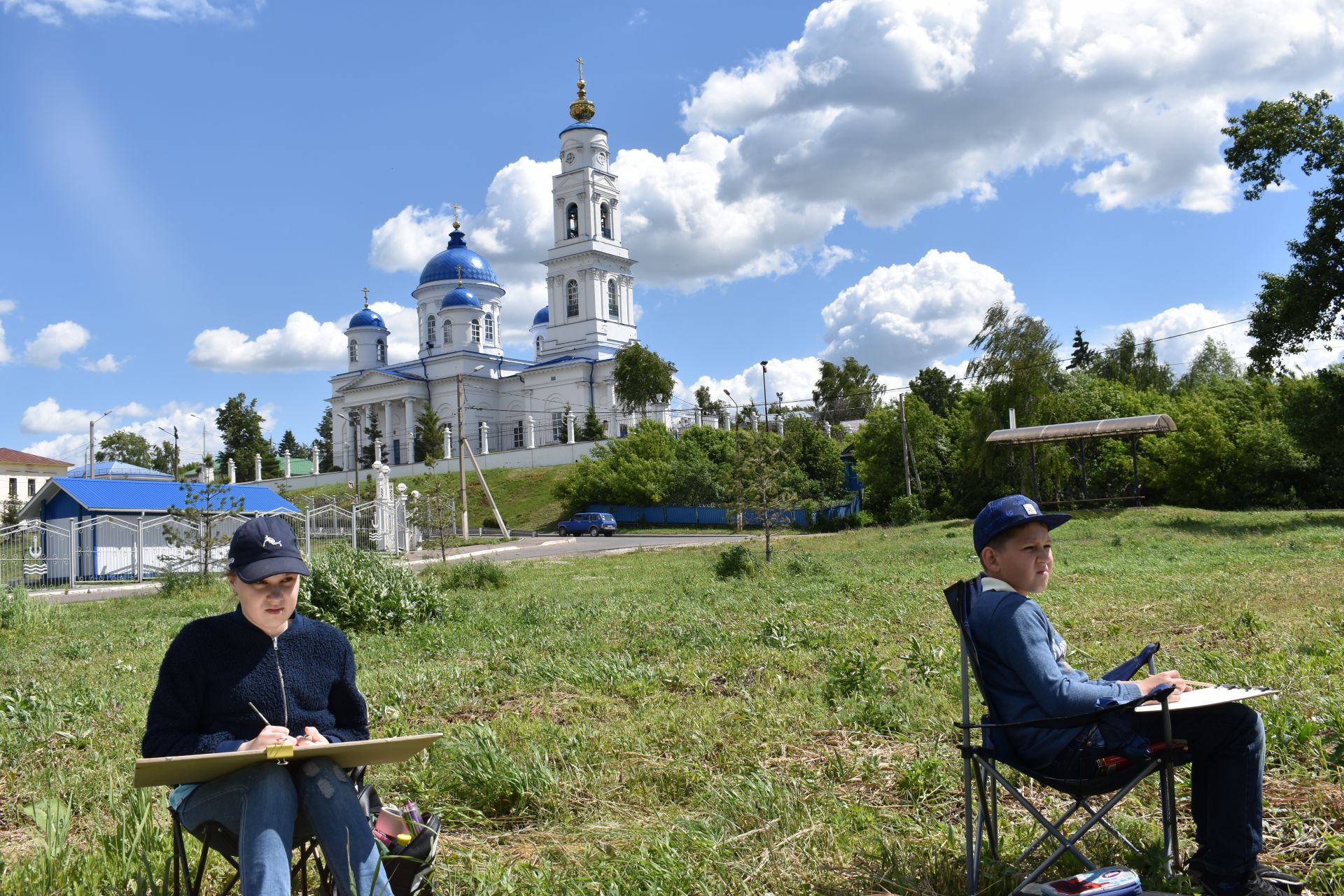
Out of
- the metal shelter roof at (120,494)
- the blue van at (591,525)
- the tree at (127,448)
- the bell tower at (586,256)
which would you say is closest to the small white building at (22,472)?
the tree at (127,448)

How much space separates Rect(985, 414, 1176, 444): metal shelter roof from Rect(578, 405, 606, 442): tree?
40.7 meters

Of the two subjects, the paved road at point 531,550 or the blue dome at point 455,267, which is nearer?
the paved road at point 531,550

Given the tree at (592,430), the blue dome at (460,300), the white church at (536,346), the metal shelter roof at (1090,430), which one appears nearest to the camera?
the metal shelter roof at (1090,430)

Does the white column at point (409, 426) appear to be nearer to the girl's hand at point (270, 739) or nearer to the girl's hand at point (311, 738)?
the girl's hand at point (311, 738)

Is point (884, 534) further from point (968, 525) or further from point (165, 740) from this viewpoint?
point (165, 740)

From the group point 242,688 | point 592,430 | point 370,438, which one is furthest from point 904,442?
point 370,438

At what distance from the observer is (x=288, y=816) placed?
3.07 m

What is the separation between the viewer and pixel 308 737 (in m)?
3.22

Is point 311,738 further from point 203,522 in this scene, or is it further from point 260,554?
point 203,522

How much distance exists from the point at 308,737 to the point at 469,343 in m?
83.2

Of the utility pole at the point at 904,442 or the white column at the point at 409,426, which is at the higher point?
the white column at the point at 409,426

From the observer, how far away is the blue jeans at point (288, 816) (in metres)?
2.98

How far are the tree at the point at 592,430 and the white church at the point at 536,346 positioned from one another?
1.86 m

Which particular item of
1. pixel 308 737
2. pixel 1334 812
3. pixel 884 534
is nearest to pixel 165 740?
pixel 308 737
